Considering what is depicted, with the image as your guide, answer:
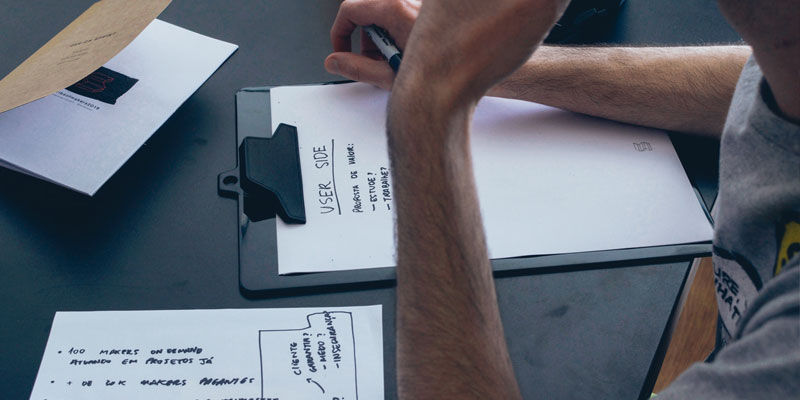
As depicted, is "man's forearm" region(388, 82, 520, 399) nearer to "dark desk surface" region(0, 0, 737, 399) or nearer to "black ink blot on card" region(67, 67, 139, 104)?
"dark desk surface" region(0, 0, 737, 399)

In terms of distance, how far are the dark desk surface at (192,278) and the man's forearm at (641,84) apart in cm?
5

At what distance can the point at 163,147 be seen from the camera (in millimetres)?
720

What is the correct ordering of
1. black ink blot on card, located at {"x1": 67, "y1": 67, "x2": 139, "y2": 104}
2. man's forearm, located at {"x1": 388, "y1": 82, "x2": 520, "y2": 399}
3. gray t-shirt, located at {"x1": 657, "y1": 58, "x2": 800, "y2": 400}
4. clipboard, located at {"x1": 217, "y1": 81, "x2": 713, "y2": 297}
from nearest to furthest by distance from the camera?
gray t-shirt, located at {"x1": 657, "y1": 58, "x2": 800, "y2": 400}, man's forearm, located at {"x1": 388, "y1": 82, "x2": 520, "y2": 399}, clipboard, located at {"x1": 217, "y1": 81, "x2": 713, "y2": 297}, black ink blot on card, located at {"x1": 67, "y1": 67, "x2": 139, "y2": 104}

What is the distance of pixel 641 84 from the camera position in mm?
777

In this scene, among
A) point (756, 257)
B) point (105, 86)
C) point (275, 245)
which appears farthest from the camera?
point (105, 86)

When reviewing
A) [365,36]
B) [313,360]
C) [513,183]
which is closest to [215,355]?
[313,360]

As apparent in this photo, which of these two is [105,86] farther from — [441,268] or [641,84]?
[641,84]

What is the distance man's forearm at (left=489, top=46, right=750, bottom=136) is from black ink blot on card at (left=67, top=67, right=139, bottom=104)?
45cm

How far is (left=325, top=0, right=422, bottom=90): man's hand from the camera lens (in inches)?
30.5

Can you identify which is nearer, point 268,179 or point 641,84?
point 268,179

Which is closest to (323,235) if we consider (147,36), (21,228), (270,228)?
(270,228)

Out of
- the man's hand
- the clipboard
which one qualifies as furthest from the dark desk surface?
the man's hand

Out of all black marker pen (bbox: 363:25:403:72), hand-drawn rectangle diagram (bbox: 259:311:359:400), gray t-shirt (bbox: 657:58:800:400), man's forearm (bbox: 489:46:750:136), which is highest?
black marker pen (bbox: 363:25:403:72)

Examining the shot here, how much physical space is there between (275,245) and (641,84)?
1.58ft
